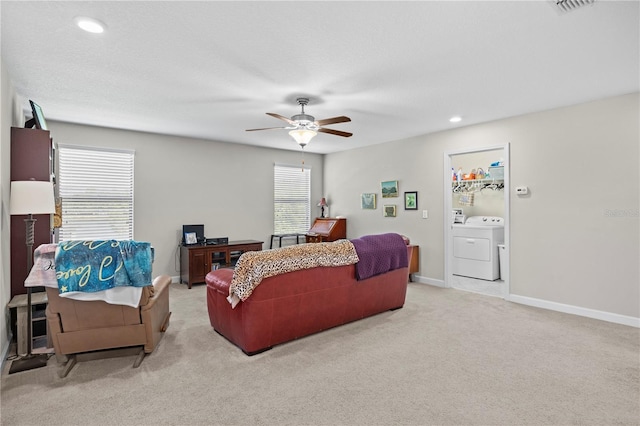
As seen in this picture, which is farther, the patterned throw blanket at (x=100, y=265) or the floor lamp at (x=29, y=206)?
the floor lamp at (x=29, y=206)

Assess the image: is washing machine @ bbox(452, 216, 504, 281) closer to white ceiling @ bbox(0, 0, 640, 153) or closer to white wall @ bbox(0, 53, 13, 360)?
white ceiling @ bbox(0, 0, 640, 153)

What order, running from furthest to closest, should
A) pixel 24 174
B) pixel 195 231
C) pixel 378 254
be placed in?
pixel 195 231
pixel 378 254
pixel 24 174

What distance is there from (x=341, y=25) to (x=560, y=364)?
307 cm

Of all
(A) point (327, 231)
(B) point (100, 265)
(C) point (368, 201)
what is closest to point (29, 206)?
(B) point (100, 265)

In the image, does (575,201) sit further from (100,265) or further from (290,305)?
(100,265)

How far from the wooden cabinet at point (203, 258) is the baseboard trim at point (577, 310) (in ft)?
13.7

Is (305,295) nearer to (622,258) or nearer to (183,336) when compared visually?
(183,336)

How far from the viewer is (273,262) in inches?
116

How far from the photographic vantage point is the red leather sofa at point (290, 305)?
116 inches

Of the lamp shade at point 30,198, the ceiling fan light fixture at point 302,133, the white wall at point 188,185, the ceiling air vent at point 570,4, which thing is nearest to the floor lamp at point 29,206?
the lamp shade at point 30,198

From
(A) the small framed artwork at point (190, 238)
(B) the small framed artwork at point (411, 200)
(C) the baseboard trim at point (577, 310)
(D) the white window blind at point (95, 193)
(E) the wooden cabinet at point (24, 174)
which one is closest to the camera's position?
(E) the wooden cabinet at point (24, 174)

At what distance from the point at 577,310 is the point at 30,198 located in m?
5.56

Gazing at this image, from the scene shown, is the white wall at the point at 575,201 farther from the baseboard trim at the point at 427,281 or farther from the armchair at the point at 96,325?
the armchair at the point at 96,325

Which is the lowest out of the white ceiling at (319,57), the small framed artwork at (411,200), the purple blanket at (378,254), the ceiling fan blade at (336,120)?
the purple blanket at (378,254)
